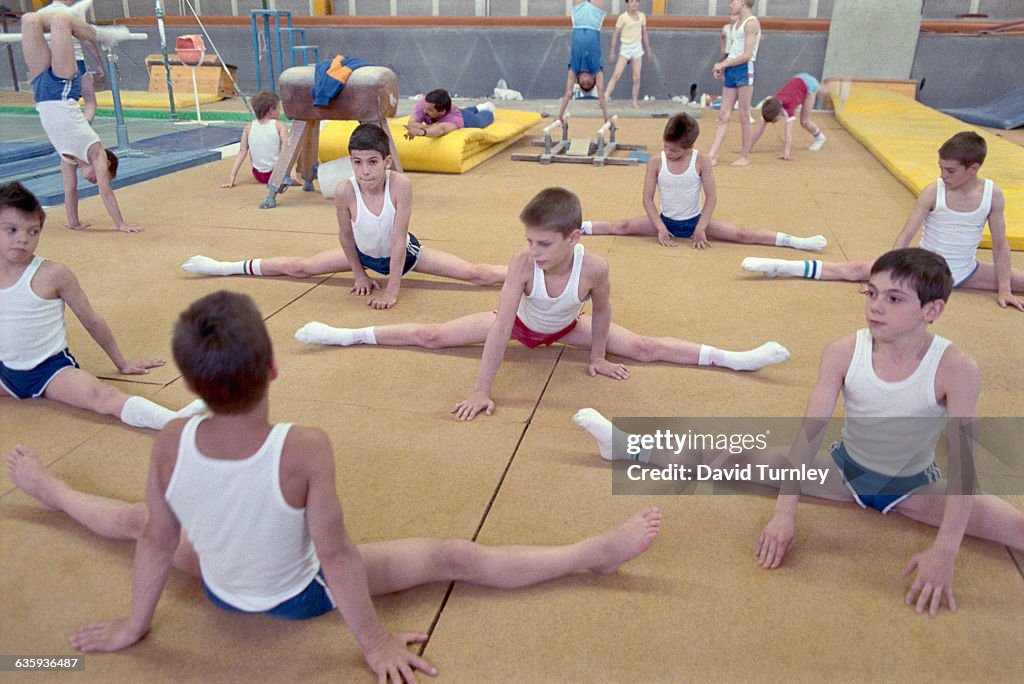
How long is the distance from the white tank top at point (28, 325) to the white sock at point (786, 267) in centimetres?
A: 398

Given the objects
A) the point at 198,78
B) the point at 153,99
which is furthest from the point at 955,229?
the point at 198,78

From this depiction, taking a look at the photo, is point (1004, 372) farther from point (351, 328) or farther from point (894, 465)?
point (351, 328)

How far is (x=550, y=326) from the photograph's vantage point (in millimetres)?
3617

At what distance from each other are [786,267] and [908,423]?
2.74 m

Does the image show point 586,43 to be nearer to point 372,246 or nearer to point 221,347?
point 372,246

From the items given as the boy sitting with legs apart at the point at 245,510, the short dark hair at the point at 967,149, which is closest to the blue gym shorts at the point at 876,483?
the boy sitting with legs apart at the point at 245,510

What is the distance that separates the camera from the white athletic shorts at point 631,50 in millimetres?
13359

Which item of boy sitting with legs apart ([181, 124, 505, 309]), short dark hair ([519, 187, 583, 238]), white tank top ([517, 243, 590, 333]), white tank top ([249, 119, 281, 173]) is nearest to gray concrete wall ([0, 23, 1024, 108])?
white tank top ([249, 119, 281, 173])

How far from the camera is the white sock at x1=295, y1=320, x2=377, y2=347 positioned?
155 inches

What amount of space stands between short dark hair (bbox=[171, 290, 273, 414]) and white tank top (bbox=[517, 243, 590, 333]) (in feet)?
6.15

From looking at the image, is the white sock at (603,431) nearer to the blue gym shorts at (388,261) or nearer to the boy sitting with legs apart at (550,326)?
the boy sitting with legs apart at (550,326)

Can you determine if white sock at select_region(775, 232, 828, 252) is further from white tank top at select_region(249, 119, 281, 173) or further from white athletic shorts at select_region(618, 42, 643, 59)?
white athletic shorts at select_region(618, 42, 643, 59)

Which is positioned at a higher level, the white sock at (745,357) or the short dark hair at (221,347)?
the short dark hair at (221,347)

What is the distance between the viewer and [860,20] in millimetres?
14633
